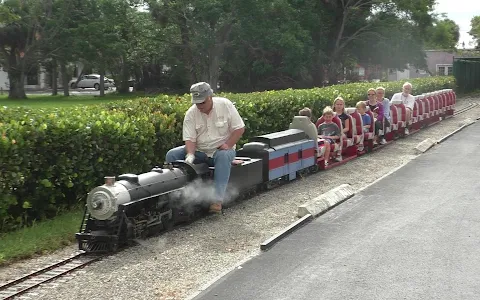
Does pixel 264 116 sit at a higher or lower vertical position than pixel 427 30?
lower

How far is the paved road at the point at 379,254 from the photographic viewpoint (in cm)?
641

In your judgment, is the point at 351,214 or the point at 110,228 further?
the point at 351,214

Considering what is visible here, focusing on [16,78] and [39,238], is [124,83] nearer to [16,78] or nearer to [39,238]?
[16,78]

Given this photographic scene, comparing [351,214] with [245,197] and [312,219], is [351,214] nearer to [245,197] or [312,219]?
[312,219]

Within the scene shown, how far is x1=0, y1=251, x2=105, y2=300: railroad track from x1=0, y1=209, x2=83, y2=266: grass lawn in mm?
496

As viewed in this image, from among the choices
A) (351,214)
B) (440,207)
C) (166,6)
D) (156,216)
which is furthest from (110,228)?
(166,6)

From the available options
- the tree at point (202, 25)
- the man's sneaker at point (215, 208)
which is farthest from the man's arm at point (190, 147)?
the tree at point (202, 25)

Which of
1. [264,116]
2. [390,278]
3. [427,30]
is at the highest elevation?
[427,30]

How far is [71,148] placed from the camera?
9336 millimetres

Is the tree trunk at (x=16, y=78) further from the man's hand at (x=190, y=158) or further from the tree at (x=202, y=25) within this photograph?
the man's hand at (x=190, y=158)

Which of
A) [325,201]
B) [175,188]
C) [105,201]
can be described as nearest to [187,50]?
[325,201]

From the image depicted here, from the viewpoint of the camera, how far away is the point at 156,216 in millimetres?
8508

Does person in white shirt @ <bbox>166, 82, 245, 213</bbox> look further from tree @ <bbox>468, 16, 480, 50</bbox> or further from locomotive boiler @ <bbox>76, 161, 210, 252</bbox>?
tree @ <bbox>468, 16, 480, 50</bbox>

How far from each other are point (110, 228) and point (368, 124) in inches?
427
